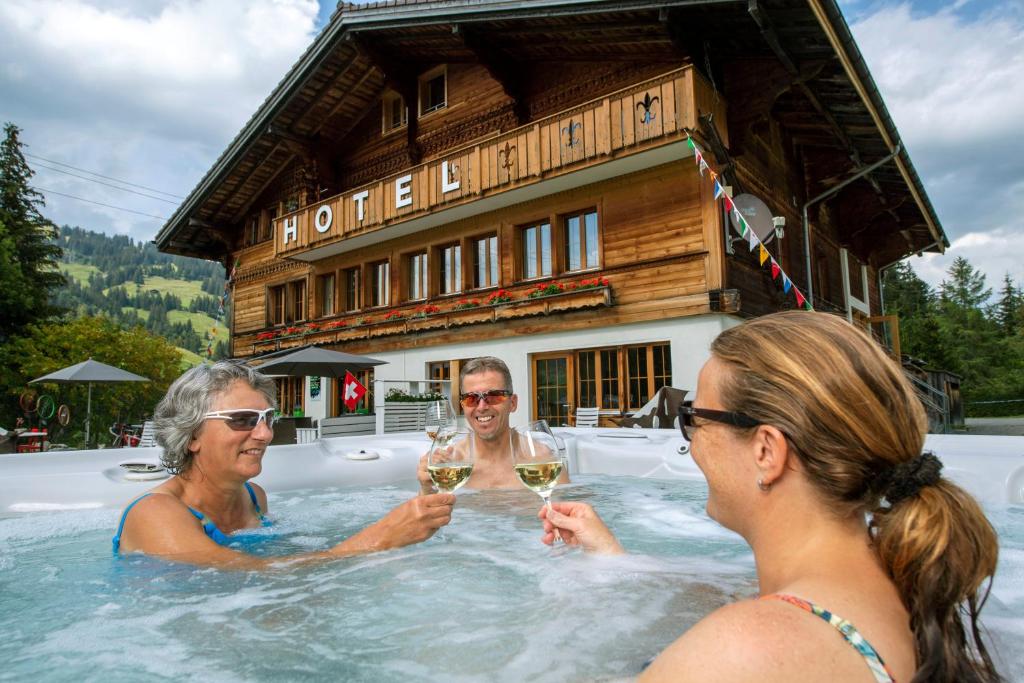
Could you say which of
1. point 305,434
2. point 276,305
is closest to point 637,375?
point 305,434

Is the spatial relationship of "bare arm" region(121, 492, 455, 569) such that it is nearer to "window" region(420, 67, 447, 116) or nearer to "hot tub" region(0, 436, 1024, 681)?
"hot tub" region(0, 436, 1024, 681)

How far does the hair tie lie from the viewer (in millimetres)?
950

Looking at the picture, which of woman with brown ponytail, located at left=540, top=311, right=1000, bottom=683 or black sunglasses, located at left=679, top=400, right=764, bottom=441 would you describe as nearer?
woman with brown ponytail, located at left=540, top=311, right=1000, bottom=683

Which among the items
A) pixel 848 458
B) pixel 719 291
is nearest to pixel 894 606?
pixel 848 458

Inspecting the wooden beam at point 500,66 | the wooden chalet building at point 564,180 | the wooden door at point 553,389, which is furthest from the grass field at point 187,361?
the wooden beam at point 500,66

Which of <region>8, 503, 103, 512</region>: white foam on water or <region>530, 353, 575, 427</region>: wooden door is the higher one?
<region>530, 353, 575, 427</region>: wooden door

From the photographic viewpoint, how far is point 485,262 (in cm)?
1278

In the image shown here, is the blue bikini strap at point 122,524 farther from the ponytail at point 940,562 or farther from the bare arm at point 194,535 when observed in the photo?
the ponytail at point 940,562

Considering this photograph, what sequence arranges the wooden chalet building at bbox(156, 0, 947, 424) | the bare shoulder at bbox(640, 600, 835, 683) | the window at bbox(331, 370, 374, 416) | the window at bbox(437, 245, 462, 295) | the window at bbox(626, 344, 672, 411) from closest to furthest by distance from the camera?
the bare shoulder at bbox(640, 600, 835, 683), the wooden chalet building at bbox(156, 0, 947, 424), the window at bbox(626, 344, 672, 411), the window at bbox(437, 245, 462, 295), the window at bbox(331, 370, 374, 416)

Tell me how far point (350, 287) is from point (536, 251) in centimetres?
583

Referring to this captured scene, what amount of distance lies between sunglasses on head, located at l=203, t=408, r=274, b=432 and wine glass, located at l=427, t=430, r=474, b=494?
3.04 feet

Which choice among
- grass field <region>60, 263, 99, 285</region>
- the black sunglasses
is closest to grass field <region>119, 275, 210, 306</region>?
grass field <region>60, 263, 99, 285</region>

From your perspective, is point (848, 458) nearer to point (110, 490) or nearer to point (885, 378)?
point (885, 378)

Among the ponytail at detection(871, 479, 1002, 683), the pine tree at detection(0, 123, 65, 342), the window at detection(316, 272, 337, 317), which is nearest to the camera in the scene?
the ponytail at detection(871, 479, 1002, 683)
